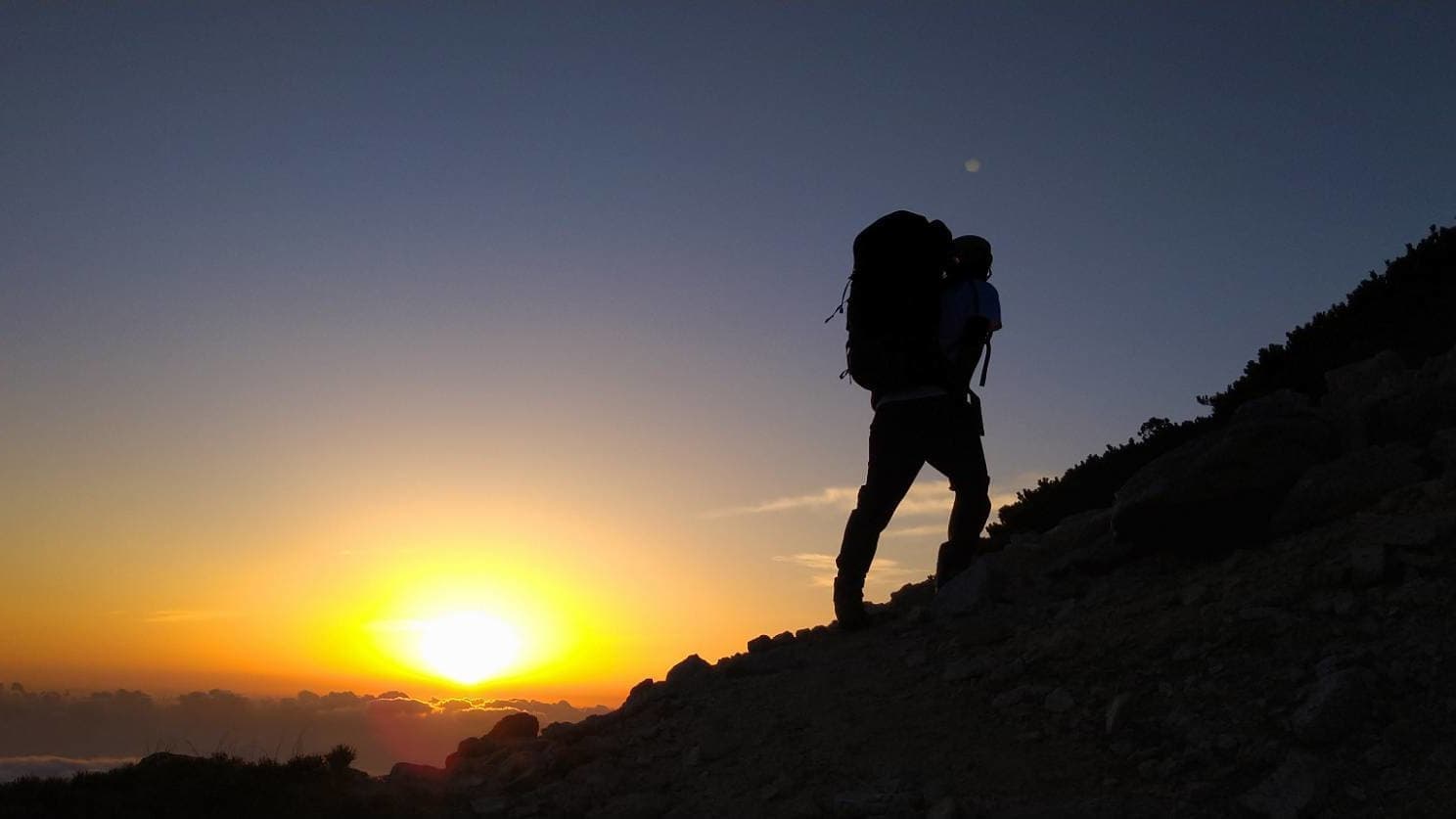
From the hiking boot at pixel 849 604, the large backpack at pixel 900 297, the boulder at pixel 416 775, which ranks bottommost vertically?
the boulder at pixel 416 775

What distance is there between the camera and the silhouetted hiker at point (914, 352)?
8.59m

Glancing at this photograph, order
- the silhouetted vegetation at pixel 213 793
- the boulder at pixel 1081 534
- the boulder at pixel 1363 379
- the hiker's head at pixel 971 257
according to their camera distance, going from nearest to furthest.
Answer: the silhouetted vegetation at pixel 213 793 → the hiker's head at pixel 971 257 → the boulder at pixel 1081 534 → the boulder at pixel 1363 379

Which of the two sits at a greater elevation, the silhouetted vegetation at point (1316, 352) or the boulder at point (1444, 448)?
the silhouetted vegetation at point (1316, 352)

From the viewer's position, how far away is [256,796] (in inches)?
293

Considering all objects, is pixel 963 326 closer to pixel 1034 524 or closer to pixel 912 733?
pixel 912 733

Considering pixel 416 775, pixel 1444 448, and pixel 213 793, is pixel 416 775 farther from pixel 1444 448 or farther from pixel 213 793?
pixel 1444 448

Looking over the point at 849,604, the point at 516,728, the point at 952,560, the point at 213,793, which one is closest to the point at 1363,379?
the point at 952,560

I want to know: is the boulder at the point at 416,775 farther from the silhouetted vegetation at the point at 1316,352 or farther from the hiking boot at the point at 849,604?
the silhouetted vegetation at the point at 1316,352

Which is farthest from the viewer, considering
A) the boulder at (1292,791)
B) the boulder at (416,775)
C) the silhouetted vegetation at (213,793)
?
the boulder at (416,775)

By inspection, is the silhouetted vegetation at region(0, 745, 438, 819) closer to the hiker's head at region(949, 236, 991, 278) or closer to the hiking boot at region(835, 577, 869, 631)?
the hiking boot at region(835, 577, 869, 631)

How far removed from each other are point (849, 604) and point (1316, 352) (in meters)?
7.17

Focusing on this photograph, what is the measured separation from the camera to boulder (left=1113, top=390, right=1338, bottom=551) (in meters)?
8.31

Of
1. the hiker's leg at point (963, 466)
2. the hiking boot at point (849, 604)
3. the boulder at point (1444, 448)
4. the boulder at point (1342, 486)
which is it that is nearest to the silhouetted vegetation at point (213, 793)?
the hiking boot at point (849, 604)

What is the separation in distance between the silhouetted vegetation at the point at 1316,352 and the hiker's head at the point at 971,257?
4487 millimetres
